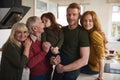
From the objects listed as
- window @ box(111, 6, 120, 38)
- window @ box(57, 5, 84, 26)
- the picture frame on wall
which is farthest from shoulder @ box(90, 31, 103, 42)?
window @ box(57, 5, 84, 26)

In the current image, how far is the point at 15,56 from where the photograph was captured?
147 centimetres

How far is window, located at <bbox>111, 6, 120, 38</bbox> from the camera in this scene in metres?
5.16

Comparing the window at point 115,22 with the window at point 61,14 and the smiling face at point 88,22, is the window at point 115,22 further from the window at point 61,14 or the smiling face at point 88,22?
the smiling face at point 88,22

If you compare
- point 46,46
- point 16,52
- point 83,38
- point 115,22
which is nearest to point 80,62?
point 83,38

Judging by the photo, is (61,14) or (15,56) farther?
(61,14)

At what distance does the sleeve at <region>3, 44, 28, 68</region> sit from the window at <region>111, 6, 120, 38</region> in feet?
13.9

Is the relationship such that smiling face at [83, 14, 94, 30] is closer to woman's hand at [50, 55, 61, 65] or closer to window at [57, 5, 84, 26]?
woman's hand at [50, 55, 61, 65]

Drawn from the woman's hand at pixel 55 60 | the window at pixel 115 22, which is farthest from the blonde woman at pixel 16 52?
the window at pixel 115 22

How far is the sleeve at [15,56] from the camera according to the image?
147 cm

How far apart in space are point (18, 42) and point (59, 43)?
1.19ft

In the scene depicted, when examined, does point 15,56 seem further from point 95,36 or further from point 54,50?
point 95,36

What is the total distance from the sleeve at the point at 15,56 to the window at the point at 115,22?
425 cm

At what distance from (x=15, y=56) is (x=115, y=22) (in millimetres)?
4329

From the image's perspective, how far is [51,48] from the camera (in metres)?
1.56
